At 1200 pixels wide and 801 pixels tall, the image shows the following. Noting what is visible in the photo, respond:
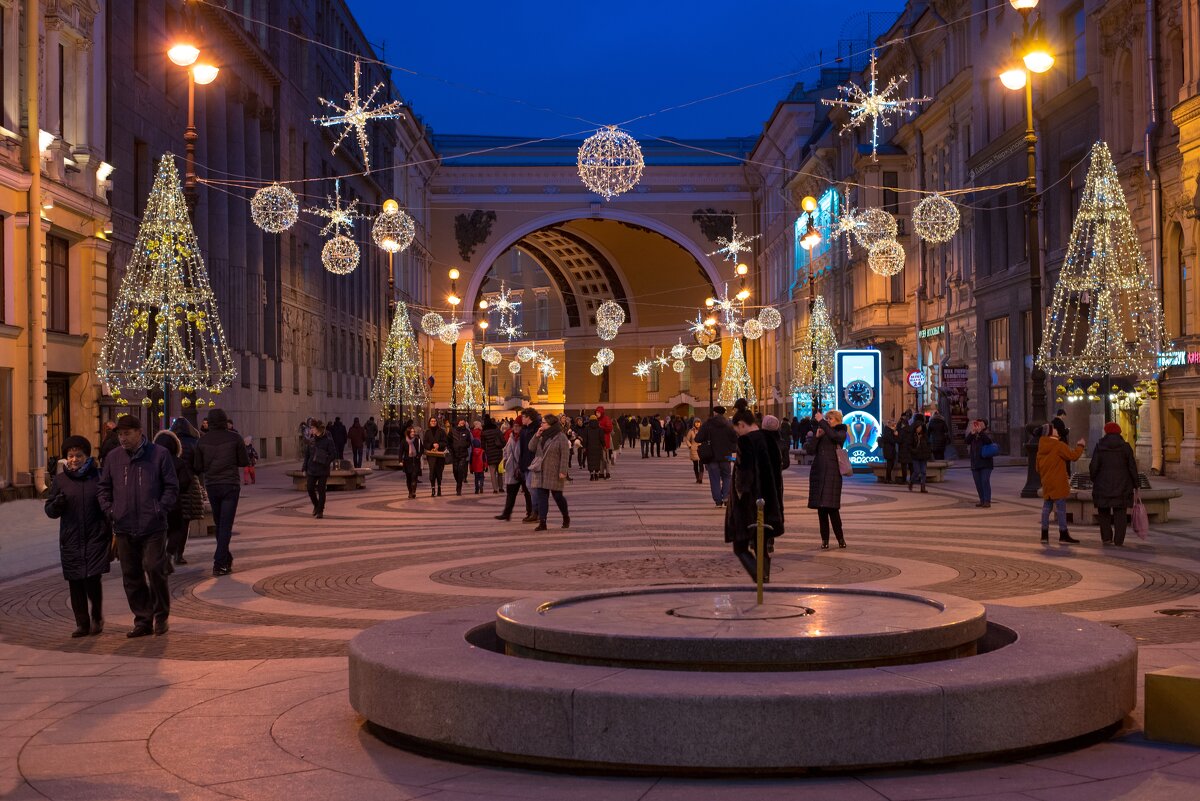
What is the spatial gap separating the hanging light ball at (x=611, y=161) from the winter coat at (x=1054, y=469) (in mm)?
12033

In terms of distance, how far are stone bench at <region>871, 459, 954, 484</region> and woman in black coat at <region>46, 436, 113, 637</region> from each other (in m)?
21.7

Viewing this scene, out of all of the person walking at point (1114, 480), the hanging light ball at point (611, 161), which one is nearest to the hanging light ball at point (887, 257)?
the hanging light ball at point (611, 161)

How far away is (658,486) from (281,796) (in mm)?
26392

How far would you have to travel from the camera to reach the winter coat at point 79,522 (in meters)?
11.1

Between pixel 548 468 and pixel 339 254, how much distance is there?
21.6 metres

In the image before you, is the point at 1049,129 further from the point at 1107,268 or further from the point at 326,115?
the point at 326,115

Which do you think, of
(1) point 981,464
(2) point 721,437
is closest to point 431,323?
(2) point 721,437

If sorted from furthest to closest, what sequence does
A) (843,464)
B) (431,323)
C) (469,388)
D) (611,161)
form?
(469,388)
(431,323)
(611,161)
(843,464)

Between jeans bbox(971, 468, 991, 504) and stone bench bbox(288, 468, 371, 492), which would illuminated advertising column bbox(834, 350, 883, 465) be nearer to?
stone bench bbox(288, 468, 371, 492)

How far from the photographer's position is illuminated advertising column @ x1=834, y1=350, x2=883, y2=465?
36562mm

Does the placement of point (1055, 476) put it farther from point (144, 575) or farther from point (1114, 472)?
point (144, 575)

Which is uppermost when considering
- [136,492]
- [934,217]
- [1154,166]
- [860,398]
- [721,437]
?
[1154,166]

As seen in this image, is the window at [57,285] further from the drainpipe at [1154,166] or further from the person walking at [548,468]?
the drainpipe at [1154,166]

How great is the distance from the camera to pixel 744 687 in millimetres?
6566
